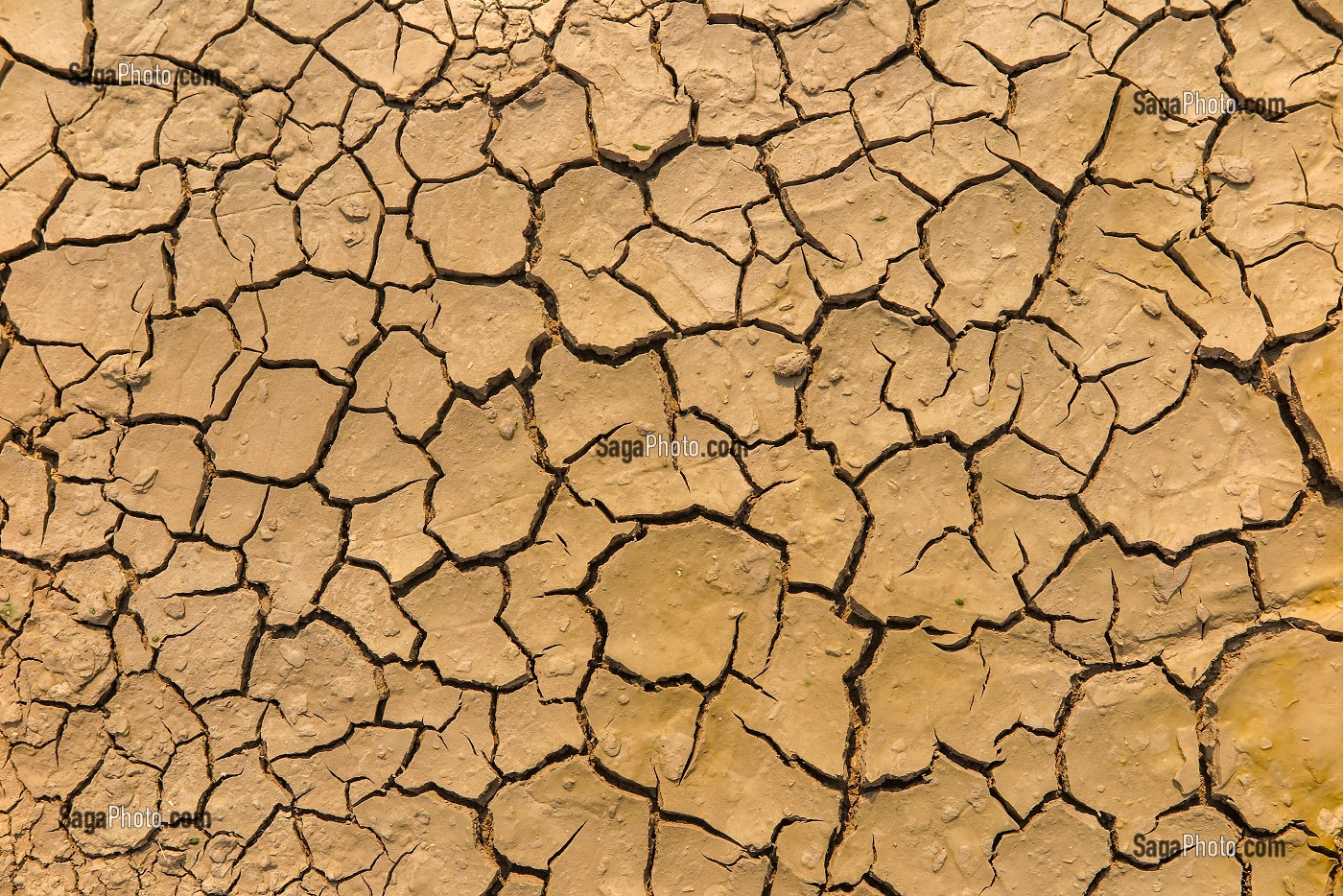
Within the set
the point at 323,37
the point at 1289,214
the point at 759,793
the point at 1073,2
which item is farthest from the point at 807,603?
the point at 323,37

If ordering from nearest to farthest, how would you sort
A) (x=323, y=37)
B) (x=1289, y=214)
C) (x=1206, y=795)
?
(x=1206, y=795)
(x=1289, y=214)
(x=323, y=37)

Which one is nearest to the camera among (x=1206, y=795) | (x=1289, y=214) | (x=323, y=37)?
(x=1206, y=795)

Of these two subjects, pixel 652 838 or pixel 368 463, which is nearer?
pixel 652 838

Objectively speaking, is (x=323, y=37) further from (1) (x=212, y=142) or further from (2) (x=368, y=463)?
(2) (x=368, y=463)

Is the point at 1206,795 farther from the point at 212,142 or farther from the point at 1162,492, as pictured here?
the point at 212,142

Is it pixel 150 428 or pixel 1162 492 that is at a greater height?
pixel 150 428

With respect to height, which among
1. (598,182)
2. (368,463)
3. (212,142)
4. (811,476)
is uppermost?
(212,142)
